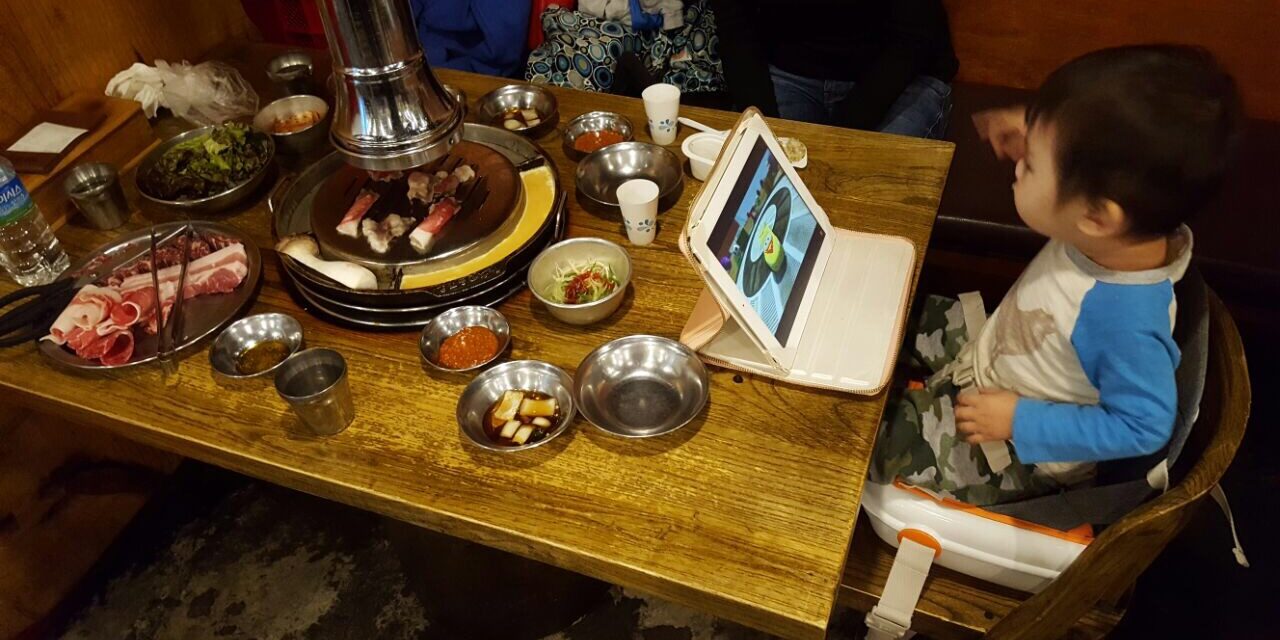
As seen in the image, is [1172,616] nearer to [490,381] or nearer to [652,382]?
[652,382]

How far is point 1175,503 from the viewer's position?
4.11 feet

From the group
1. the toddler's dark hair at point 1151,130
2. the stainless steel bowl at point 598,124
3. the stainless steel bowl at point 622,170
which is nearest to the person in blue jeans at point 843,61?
the stainless steel bowl at point 598,124

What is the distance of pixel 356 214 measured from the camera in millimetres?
2029

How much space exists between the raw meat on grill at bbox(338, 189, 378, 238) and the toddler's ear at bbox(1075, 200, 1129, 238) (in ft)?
5.21

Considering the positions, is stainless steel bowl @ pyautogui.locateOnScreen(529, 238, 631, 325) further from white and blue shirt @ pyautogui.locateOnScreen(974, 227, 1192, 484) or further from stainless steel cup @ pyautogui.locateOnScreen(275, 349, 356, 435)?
white and blue shirt @ pyautogui.locateOnScreen(974, 227, 1192, 484)

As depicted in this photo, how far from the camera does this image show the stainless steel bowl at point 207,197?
7.17 ft

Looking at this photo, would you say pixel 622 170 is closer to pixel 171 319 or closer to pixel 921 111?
pixel 171 319

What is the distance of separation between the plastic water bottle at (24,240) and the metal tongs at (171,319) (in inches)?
9.7

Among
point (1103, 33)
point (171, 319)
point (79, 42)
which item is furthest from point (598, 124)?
point (1103, 33)

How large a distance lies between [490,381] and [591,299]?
0.31 metres

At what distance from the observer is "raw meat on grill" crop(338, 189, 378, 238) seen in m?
2.00

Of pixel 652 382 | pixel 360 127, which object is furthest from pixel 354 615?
pixel 360 127

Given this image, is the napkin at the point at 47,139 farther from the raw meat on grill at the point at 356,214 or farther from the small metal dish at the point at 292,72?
the raw meat on grill at the point at 356,214

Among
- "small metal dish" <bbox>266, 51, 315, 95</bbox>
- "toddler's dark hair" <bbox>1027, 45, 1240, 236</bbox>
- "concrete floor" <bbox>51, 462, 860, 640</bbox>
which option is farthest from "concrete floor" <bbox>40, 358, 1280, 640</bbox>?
"toddler's dark hair" <bbox>1027, 45, 1240, 236</bbox>
